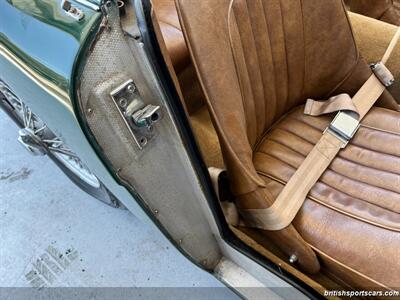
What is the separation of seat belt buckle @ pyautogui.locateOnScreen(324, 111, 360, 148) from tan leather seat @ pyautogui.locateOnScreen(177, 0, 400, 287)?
3cm

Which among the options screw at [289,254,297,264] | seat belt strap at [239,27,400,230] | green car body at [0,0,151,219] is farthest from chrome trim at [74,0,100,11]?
screw at [289,254,297,264]

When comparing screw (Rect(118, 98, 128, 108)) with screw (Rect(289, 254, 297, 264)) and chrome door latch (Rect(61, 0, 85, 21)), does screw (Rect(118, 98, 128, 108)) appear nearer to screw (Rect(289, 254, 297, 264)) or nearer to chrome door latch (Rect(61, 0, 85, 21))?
chrome door latch (Rect(61, 0, 85, 21))

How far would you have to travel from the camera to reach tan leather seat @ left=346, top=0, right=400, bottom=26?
1.45 metres

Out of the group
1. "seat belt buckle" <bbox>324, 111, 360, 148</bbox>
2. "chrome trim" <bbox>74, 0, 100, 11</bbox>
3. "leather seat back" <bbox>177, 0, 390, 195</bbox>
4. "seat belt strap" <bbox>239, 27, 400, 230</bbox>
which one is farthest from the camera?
"seat belt buckle" <bbox>324, 111, 360, 148</bbox>

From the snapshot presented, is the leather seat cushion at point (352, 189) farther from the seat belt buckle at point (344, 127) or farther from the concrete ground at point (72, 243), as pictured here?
the concrete ground at point (72, 243)

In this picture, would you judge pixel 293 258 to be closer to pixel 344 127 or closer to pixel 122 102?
pixel 344 127

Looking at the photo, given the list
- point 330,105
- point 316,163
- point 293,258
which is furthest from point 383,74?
point 293,258

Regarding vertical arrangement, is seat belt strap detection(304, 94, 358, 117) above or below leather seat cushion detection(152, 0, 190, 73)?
below

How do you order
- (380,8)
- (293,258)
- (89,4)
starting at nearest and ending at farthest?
1. (89,4)
2. (293,258)
3. (380,8)

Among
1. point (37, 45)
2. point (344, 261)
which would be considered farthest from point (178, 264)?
point (37, 45)

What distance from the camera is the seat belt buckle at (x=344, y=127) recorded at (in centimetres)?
94

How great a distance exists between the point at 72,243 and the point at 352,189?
1020 millimetres

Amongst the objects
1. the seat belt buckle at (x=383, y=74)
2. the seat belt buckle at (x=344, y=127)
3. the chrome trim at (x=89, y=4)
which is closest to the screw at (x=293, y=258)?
the seat belt buckle at (x=344, y=127)

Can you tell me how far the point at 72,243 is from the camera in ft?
4.40
